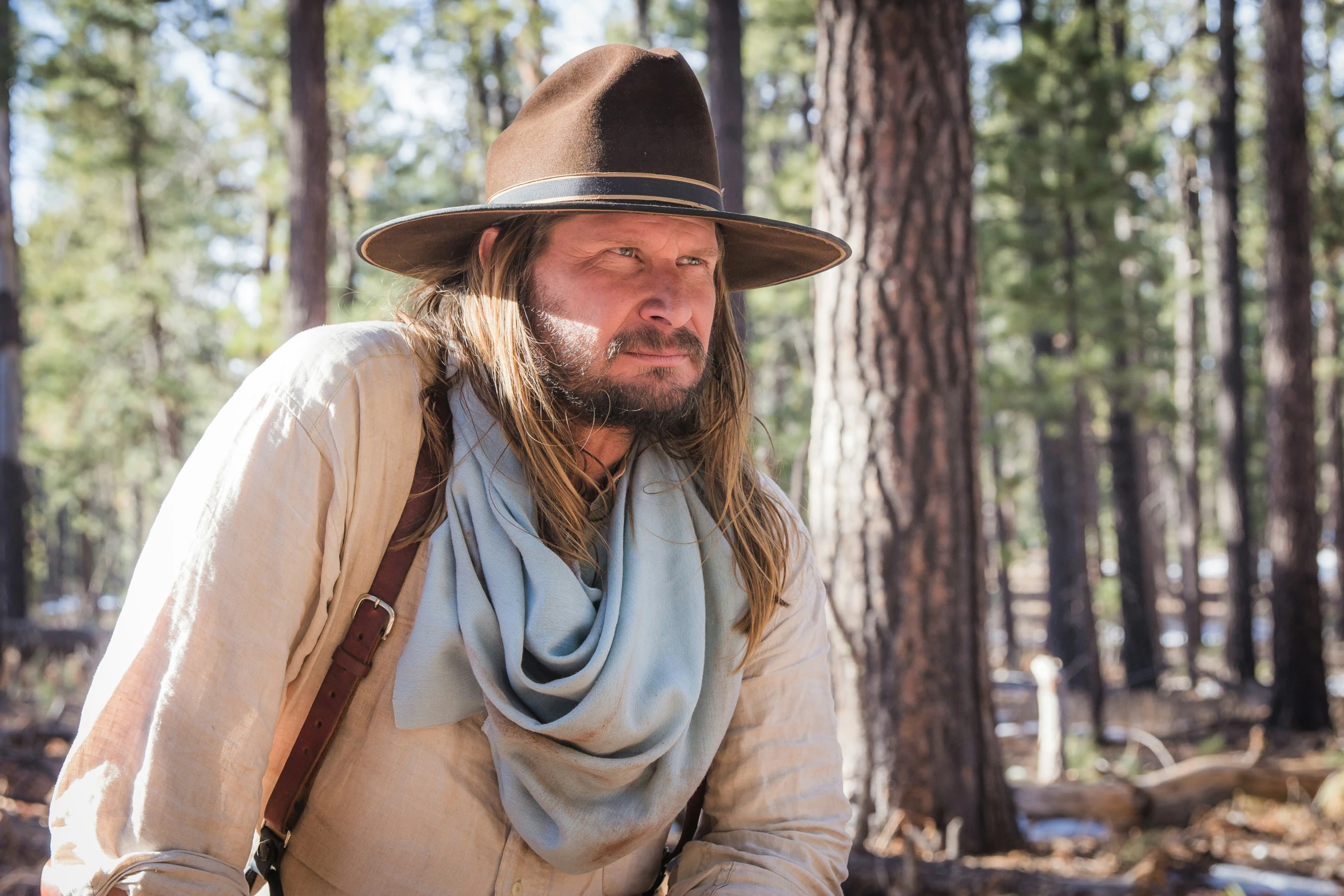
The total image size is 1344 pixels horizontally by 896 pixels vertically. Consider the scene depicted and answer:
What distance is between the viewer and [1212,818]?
575cm

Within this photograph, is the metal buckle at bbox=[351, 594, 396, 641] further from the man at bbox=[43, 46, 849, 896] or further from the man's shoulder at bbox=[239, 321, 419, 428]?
the man's shoulder at bbox=[239, 321, 419, 428]

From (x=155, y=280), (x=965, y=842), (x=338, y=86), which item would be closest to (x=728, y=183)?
(x=338, y=86)

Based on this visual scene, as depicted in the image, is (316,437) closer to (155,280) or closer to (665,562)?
(665,562)

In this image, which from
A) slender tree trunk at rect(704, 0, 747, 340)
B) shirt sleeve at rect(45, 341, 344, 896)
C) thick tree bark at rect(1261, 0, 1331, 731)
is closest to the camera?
shirt sleeve at rect(45, 341, 344, 896)

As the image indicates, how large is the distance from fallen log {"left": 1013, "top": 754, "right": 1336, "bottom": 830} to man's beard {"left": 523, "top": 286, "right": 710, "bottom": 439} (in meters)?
4.15

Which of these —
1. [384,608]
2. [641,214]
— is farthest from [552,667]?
[641,214]

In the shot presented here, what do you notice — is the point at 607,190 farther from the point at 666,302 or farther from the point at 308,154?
the point at 308,154

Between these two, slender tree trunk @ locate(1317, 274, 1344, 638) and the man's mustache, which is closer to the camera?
the man's mustache

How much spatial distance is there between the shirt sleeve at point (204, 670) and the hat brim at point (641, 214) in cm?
57

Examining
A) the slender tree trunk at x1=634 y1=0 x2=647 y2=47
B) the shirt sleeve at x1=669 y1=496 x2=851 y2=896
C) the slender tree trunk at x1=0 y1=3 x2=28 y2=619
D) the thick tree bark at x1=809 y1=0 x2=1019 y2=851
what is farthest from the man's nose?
the slender tree trunk at x1=0 y1=3 x2=28 y2=619

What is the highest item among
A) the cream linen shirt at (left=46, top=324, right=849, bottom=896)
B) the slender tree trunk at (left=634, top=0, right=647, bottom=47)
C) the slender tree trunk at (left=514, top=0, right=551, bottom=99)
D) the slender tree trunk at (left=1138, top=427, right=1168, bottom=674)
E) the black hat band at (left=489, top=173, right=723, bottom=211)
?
the slender tree trunk at (left=634, top=0, right=647, bottom=47)

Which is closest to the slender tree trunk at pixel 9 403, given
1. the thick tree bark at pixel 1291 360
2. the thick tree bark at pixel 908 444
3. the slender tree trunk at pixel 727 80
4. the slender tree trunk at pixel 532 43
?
the slender tree trunk at pixel 532 43

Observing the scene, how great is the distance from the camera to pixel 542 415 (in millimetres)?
1990

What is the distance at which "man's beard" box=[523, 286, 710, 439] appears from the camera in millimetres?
1976
